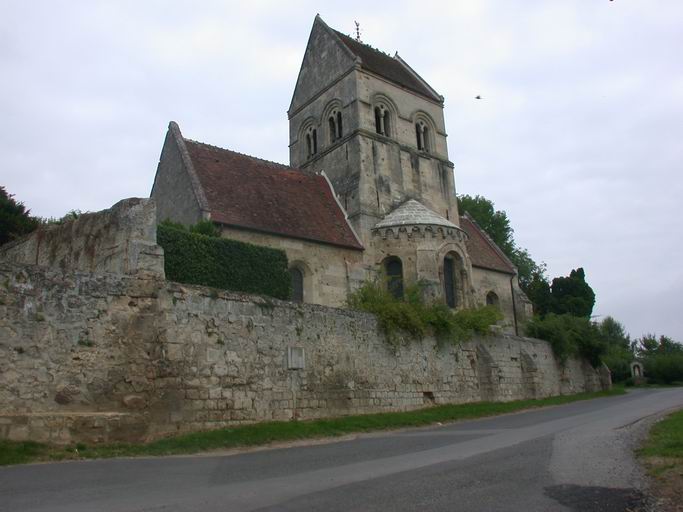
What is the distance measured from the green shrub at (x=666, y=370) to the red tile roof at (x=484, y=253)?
1519 cm

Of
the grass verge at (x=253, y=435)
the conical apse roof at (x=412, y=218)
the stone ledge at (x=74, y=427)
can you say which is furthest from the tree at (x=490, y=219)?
the stone ledge at (x=74, y=427)

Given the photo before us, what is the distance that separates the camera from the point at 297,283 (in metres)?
24.1

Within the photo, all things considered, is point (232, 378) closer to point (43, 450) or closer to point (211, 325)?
point (211, 325)

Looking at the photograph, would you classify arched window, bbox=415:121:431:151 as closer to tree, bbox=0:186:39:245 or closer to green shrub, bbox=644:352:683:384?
tree, bbox=0:186:39:245

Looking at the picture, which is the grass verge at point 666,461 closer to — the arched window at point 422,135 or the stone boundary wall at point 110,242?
the stone boundary wall at point 110,242

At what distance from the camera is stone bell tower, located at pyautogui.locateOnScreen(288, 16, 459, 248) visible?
93.4ft

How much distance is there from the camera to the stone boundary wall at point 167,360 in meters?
10.9

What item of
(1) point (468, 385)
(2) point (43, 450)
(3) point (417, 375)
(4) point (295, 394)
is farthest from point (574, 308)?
(2) point (43, 450)

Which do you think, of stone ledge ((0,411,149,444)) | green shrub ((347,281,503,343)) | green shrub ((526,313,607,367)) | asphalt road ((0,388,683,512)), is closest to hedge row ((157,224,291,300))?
green shrub ((347,281,503,343))

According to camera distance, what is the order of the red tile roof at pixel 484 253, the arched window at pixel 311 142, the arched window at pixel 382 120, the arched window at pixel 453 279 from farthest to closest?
the red tile roof at pixel 484 253, the arched window at pixel 311 142, the arched window at pixel 382 120, the arched window at pixel 453 279

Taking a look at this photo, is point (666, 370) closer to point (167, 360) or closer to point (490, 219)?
point (490, 219)

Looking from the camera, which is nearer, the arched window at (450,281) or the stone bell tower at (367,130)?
the arched window at (450,281)

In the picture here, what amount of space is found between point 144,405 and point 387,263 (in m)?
16.0

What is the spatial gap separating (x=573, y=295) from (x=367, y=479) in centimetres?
4034
